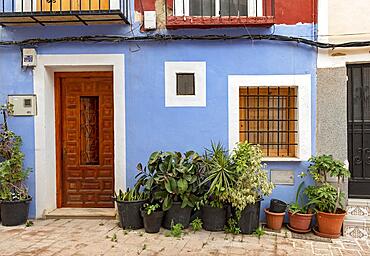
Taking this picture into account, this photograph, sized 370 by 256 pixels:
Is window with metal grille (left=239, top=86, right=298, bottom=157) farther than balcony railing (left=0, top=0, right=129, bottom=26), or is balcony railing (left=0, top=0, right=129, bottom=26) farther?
window with metal grille (left=239, top=86, right=298, bottom=157)

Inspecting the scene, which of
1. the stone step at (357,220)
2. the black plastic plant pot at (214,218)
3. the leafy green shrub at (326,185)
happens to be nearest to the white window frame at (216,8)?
the leafy green shrub at (326,185)

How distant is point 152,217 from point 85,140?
2.24 meters

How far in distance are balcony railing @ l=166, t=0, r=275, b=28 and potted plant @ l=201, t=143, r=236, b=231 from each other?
81.5 inches

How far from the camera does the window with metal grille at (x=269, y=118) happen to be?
6.62 meters

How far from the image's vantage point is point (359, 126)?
21.2 feet

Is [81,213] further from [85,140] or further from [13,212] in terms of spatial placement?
[85,140]

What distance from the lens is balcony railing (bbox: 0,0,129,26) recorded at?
598 cm

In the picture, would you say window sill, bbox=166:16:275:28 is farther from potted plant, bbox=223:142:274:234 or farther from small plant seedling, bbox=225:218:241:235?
small plant seedling, bbox=225:218:241:235

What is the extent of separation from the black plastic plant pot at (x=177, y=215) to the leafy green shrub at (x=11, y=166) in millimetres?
2390

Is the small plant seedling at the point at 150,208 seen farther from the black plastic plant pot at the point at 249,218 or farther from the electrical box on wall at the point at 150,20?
the electrical box on wall at the point at 150,20

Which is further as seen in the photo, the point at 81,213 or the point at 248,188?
the point at 81,213

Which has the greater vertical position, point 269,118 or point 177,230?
point 269,118

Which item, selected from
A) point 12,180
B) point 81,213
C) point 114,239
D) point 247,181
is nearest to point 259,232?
point 247,181

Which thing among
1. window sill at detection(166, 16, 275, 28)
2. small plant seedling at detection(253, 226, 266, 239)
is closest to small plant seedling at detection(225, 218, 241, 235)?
small plant seedling at detection(253, 226, 266, 239)
